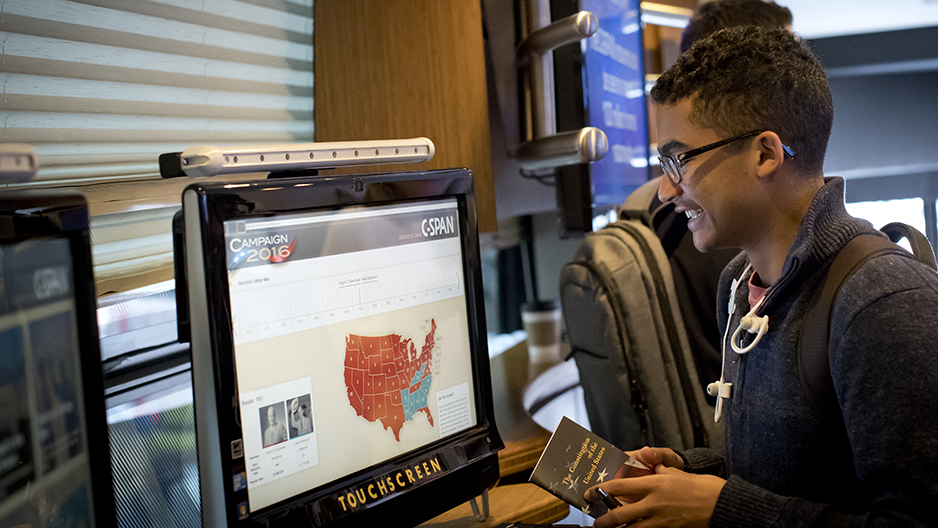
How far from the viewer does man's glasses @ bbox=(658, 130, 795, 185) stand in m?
0.80

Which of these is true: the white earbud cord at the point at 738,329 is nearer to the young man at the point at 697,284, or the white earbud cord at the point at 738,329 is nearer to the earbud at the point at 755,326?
the earbud at the point at 755,326

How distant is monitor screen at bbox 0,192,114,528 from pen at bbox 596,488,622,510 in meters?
0.54

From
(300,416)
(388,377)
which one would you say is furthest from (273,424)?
(388,377)

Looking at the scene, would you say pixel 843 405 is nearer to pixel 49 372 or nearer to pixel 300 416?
pixel 300 416


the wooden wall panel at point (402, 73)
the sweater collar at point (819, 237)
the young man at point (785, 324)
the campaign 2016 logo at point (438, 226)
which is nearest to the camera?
the young man at point (785, 324)

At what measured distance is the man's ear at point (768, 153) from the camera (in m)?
0.78

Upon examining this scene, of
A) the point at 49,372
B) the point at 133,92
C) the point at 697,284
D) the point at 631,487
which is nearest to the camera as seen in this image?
the point at 49,372

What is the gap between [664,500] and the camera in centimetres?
75

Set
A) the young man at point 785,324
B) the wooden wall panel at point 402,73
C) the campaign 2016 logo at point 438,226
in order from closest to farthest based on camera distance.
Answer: the young man at point 785,324
the campaign 2016 logo at point 438,226
the wooden wall panel at point 402,73

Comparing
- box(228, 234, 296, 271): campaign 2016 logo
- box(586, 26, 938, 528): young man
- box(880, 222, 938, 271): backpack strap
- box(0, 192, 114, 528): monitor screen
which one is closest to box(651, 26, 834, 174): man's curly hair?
box(586, 26, 938, 528): young man

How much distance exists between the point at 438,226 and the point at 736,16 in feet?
3.58

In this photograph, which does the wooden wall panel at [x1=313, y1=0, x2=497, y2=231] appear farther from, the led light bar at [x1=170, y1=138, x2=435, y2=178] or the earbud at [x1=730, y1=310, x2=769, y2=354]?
the earbud at [x1=730, y1=310, x2=769, y2=354]

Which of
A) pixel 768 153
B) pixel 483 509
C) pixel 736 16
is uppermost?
pixel 736 16

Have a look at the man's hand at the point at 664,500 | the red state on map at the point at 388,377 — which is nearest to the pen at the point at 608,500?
the man's hand at the point at 664,500
